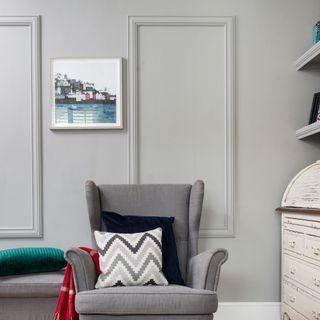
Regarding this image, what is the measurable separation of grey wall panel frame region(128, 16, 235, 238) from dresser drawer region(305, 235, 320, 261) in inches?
26.3

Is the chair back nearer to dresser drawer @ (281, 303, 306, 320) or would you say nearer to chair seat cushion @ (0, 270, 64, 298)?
chair seat cushion @ (0, 270, 64, 298)

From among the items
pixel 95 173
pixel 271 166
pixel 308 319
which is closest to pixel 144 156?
pixel 95 173

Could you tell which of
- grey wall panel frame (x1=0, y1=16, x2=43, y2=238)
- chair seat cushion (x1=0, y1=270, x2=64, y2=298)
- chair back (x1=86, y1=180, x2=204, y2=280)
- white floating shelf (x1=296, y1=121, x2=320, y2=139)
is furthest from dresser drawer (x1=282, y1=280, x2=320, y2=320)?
grey wall panel frame (x1=0, y1=16, x2=43, y2=238)

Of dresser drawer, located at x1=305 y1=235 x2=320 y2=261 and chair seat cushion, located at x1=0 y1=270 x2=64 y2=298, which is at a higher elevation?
dresser drawer, located at x1=305 y1=235 x2=320 y2=261

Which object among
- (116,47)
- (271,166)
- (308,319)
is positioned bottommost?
(308,319)

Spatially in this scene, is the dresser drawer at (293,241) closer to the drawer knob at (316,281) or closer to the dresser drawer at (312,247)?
the dresser drawer at (312,247)

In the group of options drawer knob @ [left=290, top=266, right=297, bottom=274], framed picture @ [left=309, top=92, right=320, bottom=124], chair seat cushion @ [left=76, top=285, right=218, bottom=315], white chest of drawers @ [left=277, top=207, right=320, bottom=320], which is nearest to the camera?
chair seat cushion @ [left=76, top=285, right=218, bottom=315]

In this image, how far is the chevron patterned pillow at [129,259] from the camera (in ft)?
9.28

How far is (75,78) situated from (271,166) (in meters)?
1.41

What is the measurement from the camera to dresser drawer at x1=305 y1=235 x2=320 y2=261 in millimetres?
2785

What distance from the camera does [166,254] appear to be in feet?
10.1

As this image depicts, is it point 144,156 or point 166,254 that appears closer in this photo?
point 166,254

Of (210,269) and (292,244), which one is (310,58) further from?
(210,269)

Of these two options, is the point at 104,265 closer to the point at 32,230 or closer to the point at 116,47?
the point at 32,230
